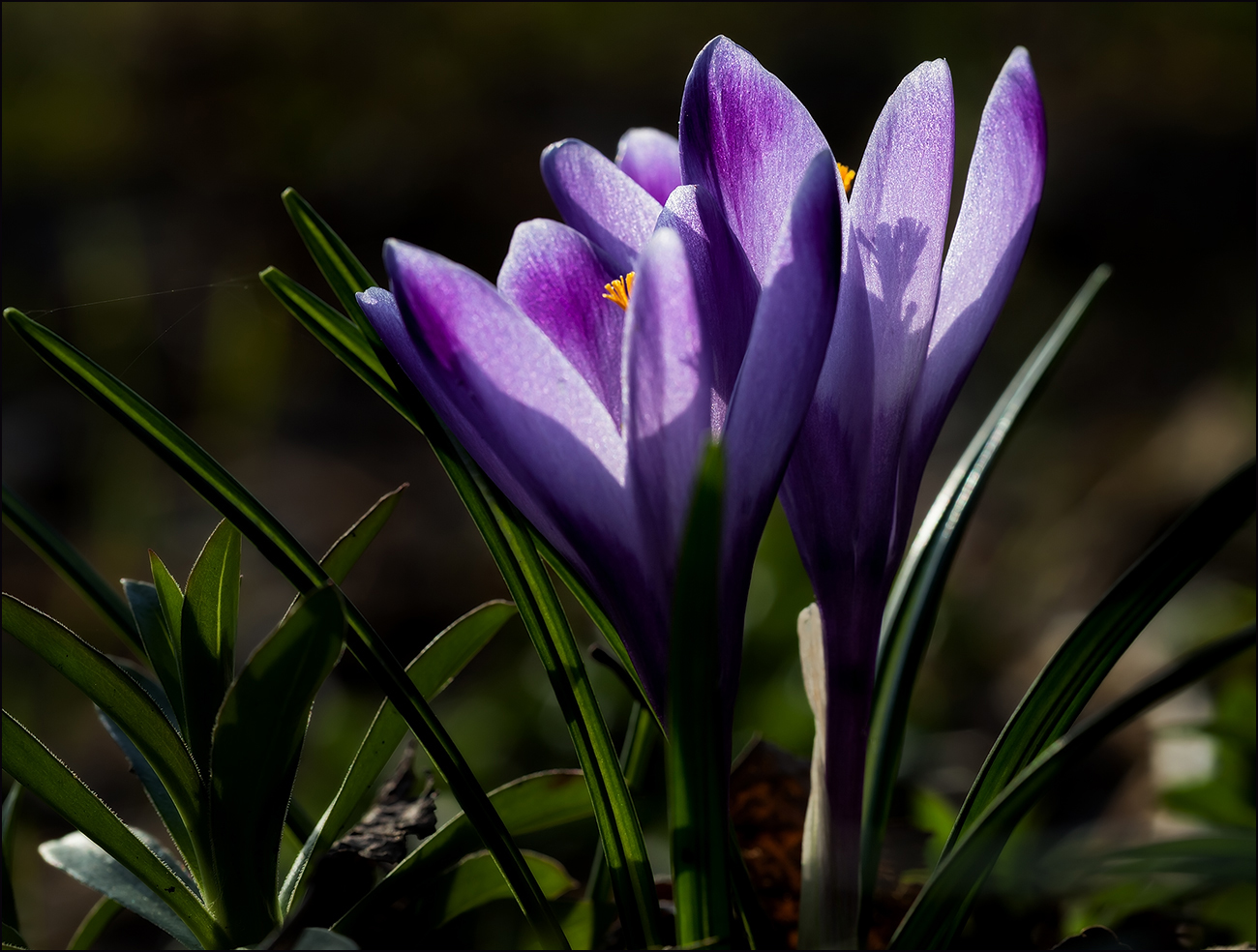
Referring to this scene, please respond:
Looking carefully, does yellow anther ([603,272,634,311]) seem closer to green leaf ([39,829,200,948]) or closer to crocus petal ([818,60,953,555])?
crocus petal ([818,60,953,555])

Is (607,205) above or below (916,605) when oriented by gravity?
above

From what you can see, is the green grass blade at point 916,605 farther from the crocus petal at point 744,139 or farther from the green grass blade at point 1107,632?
the crocus petal at point 744,139

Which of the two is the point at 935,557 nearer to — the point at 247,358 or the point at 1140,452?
the point at 1140,452

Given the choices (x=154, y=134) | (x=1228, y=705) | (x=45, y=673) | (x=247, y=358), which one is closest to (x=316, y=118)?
(x=154, y=134)

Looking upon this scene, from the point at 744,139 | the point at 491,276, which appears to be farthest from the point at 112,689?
the point at 491,276

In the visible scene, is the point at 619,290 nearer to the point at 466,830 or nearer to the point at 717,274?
the point at 717,274

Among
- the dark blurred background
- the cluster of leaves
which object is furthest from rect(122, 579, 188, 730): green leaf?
the dark blurred background

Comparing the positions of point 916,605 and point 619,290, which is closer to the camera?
point 619,290

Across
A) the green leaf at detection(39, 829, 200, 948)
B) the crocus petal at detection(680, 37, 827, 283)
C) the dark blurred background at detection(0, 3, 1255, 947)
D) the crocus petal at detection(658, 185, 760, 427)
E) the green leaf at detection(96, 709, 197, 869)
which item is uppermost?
the dark blurred background at detection(0, 3, 1255, 947)
